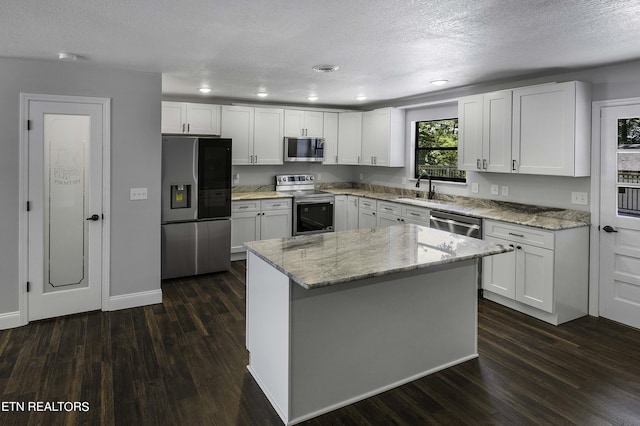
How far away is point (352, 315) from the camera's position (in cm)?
253

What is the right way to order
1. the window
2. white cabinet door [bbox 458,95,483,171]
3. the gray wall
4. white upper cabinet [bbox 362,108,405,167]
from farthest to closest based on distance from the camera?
white upper cabinet [bbox 362,108,405,167] → the window → white cabinet door [bbox 458,95,483,171] → the gray wall

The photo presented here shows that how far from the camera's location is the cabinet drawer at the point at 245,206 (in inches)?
226

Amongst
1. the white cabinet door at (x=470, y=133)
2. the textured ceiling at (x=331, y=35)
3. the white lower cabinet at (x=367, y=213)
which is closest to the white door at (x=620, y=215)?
the textured ceiling at (x=331, y=35)

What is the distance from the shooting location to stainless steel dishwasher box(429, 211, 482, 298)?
4270mm

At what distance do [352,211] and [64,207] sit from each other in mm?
3897

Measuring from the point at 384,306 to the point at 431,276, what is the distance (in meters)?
0.43

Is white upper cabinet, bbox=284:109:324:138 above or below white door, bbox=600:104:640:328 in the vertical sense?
above

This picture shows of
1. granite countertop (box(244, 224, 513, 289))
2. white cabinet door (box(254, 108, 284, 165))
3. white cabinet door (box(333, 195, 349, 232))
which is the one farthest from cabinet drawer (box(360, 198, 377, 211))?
granite countertop (box(244, 224, 513, 289))

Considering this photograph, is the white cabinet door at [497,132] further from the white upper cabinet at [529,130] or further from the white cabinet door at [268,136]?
the white cabinet door at [268,136]

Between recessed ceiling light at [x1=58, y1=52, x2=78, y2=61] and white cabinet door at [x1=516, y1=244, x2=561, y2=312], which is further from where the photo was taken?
white cabinet door at [x1=516, y1=244, x2=561, y2=312]

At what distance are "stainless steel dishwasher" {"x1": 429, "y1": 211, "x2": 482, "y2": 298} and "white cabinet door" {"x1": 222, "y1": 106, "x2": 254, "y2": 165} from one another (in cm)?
287

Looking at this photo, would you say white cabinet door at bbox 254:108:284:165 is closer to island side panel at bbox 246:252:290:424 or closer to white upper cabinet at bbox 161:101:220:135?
white upper cabinet at bbox 161:101:220:135

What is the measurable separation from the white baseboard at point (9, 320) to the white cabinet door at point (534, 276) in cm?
457

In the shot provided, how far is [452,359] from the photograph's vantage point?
9.85 ft
